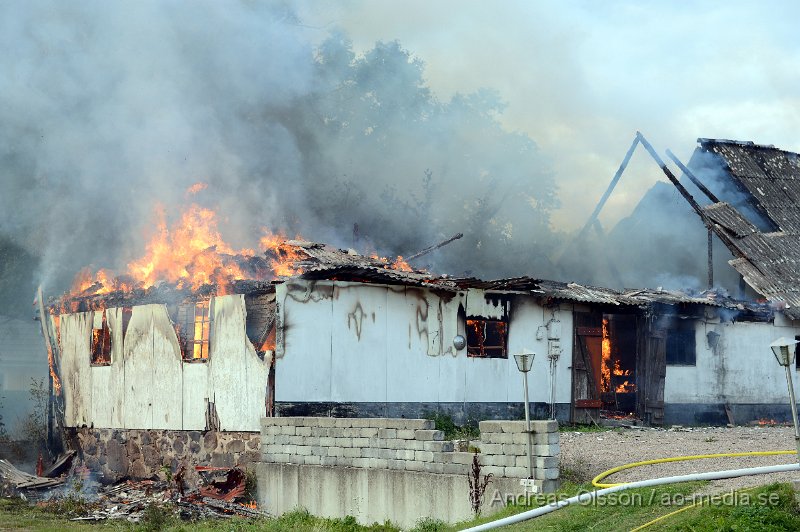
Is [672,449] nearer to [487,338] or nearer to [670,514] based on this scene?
[487,338]

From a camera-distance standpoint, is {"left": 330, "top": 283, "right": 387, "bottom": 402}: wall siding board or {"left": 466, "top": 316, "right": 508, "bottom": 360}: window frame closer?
{"left": 330, "top": 283, "right": 387, "bottom": 402}: wall siding board

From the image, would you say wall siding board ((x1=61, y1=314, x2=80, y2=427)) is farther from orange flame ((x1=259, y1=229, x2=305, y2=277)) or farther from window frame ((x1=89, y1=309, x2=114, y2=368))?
orange flame ((x1=259, y1=229, x2=305, y2=277))

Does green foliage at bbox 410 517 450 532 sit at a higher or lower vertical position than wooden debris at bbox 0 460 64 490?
lower

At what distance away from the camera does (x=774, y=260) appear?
1129 inches

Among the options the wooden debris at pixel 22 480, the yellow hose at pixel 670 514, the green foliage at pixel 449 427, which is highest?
the green foliage at pixel 449 427

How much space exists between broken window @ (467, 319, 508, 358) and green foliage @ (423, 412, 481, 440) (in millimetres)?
1670

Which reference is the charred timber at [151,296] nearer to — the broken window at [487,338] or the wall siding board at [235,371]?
the wall siding board at [235,371]

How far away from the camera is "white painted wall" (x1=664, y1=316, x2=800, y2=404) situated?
84.1ft

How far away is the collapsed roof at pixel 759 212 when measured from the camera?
27.9 meters

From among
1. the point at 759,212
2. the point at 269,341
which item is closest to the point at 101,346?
the point at 269,341

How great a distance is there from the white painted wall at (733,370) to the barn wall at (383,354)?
542cm

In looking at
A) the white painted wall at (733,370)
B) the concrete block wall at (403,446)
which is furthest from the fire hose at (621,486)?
the white painted wall at (733,370)

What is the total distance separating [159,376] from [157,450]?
1.60 metres

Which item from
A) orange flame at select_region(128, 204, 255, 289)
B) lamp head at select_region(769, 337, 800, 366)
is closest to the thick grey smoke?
orange flame at select_region(128, 204, 255, 289)
